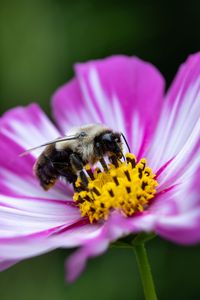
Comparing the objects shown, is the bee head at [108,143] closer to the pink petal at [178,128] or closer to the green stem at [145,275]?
the pink petal at [178,128]

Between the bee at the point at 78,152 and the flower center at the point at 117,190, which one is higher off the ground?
the bee at the point at 78,152

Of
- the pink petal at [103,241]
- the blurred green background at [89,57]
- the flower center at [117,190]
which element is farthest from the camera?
the blurred green background at [89,57]

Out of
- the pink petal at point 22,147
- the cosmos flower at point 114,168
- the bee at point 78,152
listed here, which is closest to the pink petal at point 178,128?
the cosmos flower at point 114,168

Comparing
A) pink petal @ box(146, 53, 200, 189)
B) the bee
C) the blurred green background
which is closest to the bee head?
the bee

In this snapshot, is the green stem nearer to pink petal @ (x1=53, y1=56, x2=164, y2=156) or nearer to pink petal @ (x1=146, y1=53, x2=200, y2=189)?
pink petal @ (x1=146, y1=53, x2=200, y2=189)

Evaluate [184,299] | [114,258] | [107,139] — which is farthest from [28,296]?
[107,139]

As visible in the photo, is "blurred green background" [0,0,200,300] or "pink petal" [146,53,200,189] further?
"blurred green background" [0,0,200,300]

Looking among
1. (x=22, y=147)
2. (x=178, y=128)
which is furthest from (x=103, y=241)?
(x=22, y=147)

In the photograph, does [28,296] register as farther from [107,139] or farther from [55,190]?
[107,139]
